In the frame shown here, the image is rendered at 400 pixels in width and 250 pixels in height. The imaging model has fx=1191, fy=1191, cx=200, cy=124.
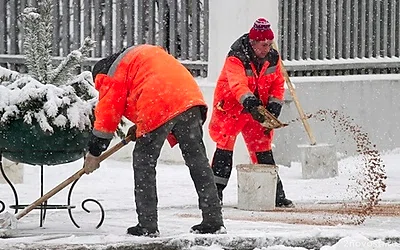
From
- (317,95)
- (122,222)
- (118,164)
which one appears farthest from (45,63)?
(317,95)

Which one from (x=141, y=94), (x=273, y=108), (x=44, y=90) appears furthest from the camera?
(x=273, y=108)

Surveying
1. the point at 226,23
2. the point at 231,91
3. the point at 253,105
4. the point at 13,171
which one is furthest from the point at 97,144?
the point at 226,23

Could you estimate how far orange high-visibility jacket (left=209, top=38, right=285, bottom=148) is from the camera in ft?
32.2

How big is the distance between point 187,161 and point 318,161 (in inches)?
186

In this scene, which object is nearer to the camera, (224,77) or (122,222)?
(122,222)

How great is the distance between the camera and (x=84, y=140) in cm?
816

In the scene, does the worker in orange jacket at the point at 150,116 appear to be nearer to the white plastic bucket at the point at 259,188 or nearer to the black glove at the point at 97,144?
the black glove at the point at 97,144

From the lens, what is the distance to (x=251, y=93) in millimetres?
9609

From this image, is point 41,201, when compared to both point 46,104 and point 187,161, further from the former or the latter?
point 187,161

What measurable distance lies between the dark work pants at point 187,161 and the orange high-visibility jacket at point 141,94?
0.08 m

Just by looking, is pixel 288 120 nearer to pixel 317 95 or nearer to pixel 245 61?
pixel 317 95

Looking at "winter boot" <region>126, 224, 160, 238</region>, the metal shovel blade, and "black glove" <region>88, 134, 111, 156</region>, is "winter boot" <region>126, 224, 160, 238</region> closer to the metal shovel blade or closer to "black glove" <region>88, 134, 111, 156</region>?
"black glove" <region>88, 134, 111, 156</region>

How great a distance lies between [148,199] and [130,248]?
0.49 m

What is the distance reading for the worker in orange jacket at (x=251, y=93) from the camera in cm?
969
